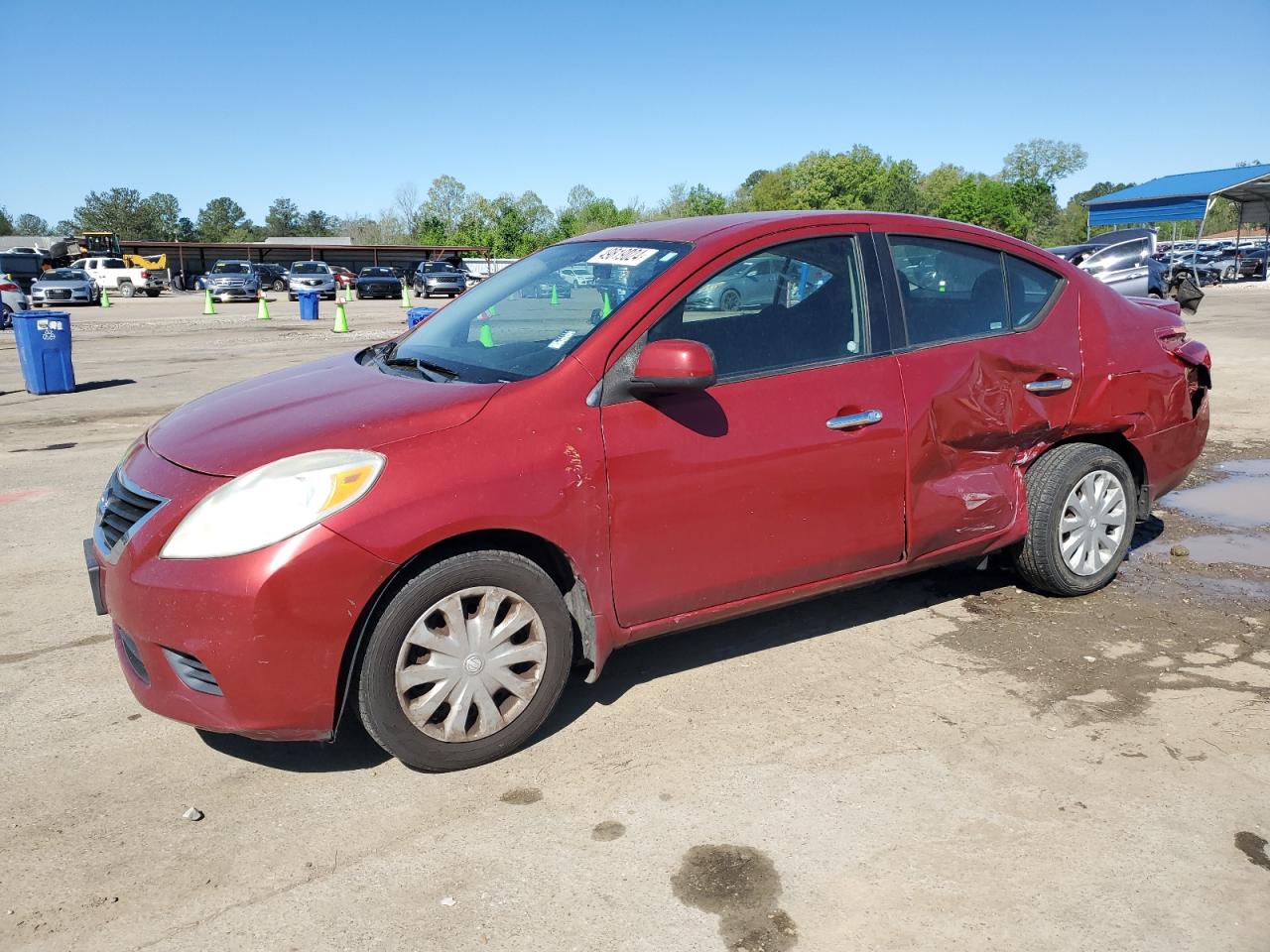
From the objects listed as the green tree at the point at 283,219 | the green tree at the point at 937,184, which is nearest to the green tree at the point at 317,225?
the green tree at the point at 283,219

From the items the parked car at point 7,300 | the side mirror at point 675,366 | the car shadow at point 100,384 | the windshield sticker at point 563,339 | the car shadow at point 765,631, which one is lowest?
the car shadow at point 765,631

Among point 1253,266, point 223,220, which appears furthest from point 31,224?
point 1253,266

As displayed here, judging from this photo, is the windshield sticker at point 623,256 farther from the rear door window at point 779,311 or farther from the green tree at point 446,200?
the green tree at point 446,200

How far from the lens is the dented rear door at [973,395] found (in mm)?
4027

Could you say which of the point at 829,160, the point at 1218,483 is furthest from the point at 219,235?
the point at 1218,483

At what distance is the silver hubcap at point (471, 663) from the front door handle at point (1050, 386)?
2.44 metres

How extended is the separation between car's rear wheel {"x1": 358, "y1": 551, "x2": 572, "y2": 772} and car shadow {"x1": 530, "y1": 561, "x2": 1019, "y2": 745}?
0.28 m

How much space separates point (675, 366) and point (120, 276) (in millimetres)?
47364

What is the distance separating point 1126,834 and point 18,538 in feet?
19.7

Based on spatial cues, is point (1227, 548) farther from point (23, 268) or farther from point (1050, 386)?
point (23, 268)

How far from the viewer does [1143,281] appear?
18.6 meters

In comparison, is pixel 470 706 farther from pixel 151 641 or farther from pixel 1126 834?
pixel 1126 834

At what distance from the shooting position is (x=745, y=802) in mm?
3064

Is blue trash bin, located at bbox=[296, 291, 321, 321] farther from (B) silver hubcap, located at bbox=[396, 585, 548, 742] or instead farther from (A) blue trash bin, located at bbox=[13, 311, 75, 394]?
(B) silver hubcap, located at bbox=[396, 585, 548, 742]
